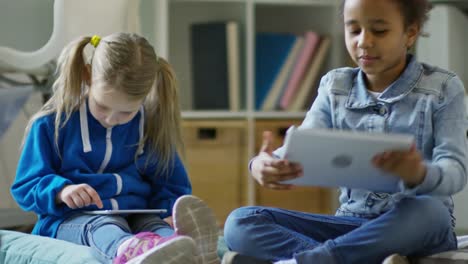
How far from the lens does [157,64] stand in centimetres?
153

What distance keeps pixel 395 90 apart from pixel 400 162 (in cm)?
26

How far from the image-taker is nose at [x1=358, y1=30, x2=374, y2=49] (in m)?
1.27

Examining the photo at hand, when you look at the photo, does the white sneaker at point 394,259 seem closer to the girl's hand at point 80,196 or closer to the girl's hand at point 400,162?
the girl's hand at point 400,162

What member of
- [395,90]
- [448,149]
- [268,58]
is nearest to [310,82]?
[268,58]

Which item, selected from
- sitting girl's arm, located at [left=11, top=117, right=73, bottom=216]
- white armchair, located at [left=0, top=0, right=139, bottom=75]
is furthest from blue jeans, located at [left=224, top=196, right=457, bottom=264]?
white armchair, located at [left=0, top=0, right=139, bottom=75]

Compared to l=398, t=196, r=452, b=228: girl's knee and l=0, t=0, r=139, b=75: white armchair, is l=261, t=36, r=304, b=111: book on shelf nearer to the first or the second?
l=0, t=0, r=139, b=75: white armchair

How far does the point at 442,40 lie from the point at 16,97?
1285 mm

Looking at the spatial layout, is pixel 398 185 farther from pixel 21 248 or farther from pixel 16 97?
pixel 16 97

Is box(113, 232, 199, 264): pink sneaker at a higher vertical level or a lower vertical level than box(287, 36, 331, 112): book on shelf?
lower

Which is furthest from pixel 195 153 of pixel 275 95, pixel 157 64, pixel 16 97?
pixel 157 64

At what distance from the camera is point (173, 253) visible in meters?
1.19

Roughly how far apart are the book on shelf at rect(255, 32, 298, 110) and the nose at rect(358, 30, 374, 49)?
4.33 ft

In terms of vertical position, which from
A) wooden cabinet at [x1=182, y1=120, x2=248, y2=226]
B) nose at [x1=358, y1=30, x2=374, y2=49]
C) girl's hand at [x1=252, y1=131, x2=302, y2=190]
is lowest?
wooden cabinet at [x1=182, y1=120, x2=248, y2=226]

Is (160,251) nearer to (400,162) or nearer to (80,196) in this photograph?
(80,196)
